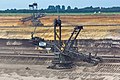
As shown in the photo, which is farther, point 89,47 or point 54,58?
point 89,47

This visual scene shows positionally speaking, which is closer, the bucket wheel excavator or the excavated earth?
the excavated earth

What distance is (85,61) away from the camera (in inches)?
1869

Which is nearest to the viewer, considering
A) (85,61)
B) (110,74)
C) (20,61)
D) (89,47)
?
(110,74)

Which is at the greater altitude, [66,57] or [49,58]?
[66,57]

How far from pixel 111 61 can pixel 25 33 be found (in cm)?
3066

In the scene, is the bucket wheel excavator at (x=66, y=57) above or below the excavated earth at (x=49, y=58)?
above

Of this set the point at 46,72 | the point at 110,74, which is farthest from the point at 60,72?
the point at 110,74

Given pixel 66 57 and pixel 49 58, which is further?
pixel 49 58

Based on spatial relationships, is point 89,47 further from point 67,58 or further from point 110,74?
point 110,74

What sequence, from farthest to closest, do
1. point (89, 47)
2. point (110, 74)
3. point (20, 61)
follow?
1. point (89, 47)
2. point (20, 61)
3. point (110, 74)

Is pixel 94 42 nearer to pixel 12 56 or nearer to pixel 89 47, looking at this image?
pixel 89 47

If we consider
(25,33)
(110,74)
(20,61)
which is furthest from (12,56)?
(25,33)

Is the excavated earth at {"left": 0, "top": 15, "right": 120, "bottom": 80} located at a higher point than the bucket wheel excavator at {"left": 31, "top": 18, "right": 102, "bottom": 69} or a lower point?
lower

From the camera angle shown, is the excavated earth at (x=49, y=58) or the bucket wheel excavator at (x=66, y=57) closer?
the excavated earth at (x=49, y=58)
